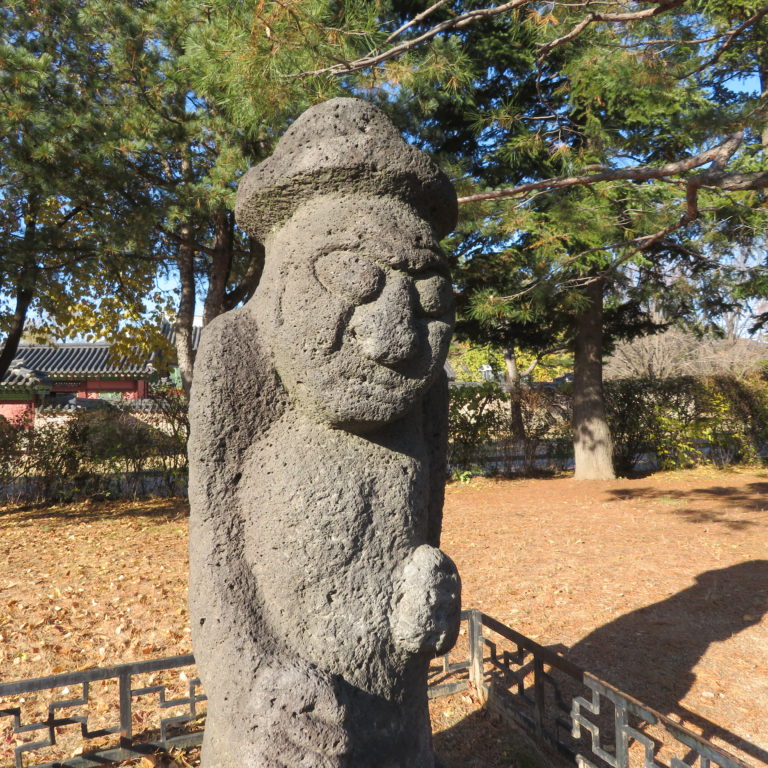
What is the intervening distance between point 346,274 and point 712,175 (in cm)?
428

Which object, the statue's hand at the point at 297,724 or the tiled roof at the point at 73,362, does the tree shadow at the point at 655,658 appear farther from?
the tiled roof at the point at 73,362

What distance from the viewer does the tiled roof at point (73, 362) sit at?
18781mm

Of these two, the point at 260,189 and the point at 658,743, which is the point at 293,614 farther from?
the point at 658,743

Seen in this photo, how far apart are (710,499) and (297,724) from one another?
9.02 meters

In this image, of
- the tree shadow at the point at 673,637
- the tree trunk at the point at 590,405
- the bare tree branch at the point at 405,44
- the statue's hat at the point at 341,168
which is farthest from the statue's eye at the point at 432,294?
the tree trunk at the point at 590,405

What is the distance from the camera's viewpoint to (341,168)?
1623mm

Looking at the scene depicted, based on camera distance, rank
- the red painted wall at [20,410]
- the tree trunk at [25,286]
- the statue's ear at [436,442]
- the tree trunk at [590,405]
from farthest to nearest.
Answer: the tree trunk at [590,405] → the red painted wall at [20,410] → the tree trunk at [25,286] → the statue's ear at [436,442]

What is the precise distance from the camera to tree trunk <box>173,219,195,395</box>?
828cm

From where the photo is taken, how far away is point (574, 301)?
747cm

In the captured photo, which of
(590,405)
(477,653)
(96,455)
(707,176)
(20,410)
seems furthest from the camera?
(20,410)

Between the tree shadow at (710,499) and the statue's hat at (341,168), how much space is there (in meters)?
7.24

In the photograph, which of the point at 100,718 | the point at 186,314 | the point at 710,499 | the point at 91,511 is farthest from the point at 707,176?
the point at 91,511

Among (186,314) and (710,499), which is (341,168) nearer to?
(186,314)

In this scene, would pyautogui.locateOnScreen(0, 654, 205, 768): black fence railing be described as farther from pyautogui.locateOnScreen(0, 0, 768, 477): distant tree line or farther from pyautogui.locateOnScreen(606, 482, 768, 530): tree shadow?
pyautogui.locateOnScreen(606, 482, 768, 530): tree shadow
